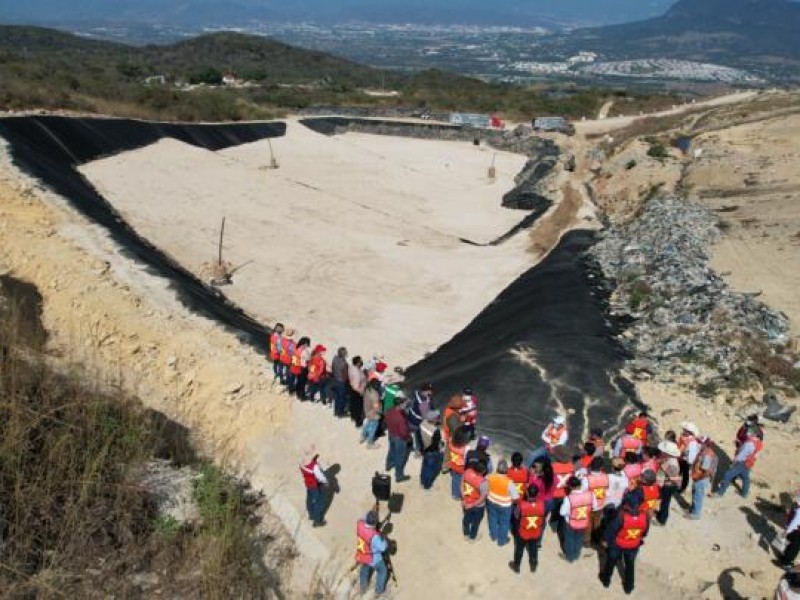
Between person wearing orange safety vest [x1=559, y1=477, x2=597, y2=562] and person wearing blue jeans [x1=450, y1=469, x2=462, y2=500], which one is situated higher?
person wearing orange safety vest [x1=559, y1=477, x2=597, y2=562]

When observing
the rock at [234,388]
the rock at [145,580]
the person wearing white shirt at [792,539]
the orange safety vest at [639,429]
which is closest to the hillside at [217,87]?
the rock at [234,388]

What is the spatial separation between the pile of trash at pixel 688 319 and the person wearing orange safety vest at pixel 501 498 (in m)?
6.92

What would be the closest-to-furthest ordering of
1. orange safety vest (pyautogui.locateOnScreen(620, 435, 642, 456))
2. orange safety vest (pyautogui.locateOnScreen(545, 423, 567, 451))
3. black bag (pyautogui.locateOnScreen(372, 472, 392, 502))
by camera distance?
black bag (pyautogui.locateOnScreen(372, 472, 392, 502)), orange safety vest (pyautogui.locateOnScreen(620, 435, 642, 456)), orange safety vest (pyautogui.locateOnScreen(545, 423, 567, 451))

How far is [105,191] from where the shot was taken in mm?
27688

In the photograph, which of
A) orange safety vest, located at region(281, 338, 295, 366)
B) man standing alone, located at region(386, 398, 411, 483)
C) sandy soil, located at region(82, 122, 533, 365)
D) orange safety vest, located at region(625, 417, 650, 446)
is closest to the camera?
man standing alone, located at region(386, 398, 411, 483)

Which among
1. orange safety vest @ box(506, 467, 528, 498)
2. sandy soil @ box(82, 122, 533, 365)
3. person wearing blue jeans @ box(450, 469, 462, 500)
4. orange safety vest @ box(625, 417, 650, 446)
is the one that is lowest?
sandy soil @ box(82, 122, 533, 365)

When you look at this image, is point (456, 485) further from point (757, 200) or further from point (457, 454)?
point (757, 200)

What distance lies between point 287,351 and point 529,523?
6.12 metres

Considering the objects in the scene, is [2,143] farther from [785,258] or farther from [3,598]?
[785,258]

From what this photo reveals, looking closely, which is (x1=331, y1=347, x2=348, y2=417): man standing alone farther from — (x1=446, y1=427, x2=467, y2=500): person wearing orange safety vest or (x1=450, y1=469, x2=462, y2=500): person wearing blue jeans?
(x1=450, y1=469, x2=462, y2=500): person wearing blue jeans

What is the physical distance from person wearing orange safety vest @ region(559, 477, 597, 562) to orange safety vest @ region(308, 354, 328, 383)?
551 cm

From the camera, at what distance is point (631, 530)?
798cm

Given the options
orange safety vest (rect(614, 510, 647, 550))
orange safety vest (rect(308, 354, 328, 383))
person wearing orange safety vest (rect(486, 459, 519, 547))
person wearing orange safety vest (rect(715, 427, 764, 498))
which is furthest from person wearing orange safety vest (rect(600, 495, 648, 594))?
orange safety vest (rect(308, 354, 328, 383))

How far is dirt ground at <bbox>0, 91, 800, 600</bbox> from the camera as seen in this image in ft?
29.0
